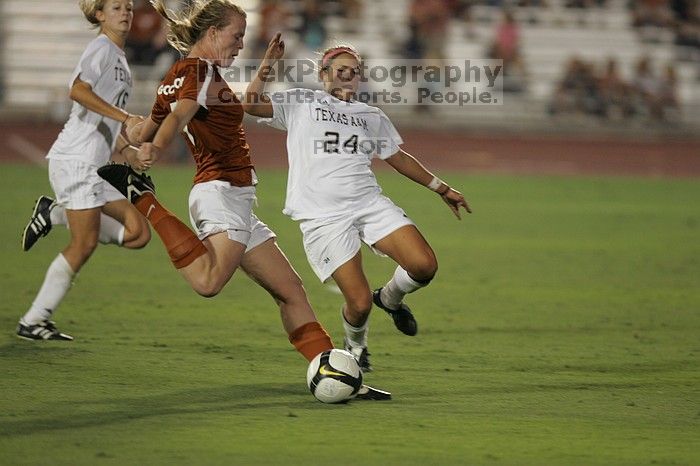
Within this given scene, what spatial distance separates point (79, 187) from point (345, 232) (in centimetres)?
191

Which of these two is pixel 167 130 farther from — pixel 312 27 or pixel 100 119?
pixel 312 27

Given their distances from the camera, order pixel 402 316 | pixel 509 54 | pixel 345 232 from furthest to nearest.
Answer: pixel 509 54, pixel 402 316, pixel 345 232

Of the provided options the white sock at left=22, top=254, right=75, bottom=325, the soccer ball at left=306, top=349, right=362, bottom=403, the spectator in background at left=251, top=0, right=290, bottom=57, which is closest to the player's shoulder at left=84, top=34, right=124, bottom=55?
the white sock at left=22, top=254, right=75, bottom=325

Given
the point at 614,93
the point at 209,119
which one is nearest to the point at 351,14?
the point at 614,93

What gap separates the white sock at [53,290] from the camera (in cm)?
741

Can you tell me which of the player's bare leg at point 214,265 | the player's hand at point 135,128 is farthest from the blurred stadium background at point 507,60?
the player's bare leg at point 214,265

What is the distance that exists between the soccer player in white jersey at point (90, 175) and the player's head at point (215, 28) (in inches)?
59.6

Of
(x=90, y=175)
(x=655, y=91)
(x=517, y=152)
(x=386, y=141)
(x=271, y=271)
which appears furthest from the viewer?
(x=655, y=91)

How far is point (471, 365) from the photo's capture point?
277 inches

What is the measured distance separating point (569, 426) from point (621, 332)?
9.34 feet

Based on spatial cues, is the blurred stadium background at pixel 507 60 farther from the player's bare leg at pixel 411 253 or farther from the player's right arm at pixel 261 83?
the player's right arm at pixel 261 83

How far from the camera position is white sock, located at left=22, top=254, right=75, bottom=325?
292 inches

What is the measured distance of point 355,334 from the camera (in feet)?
22.0

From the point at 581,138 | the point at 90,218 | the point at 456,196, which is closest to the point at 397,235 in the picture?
the point at 456,196
